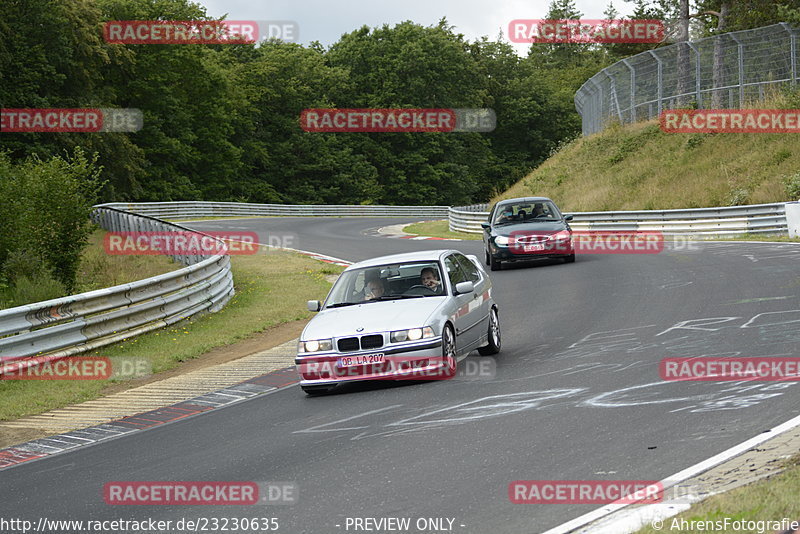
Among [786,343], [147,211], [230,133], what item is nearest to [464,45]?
[230,133]

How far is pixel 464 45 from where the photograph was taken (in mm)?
100250

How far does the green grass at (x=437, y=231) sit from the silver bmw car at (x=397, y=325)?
2414cm

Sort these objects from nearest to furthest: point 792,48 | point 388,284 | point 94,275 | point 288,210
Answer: point 388,284 → point 94,275 → point 792,48 → point 288,210

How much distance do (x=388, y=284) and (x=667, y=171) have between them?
30.6 m

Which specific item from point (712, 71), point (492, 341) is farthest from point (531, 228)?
point (712, 71)

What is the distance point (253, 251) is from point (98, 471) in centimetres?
2464

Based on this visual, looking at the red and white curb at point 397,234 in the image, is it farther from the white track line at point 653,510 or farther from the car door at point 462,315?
the white track line at point 653,510

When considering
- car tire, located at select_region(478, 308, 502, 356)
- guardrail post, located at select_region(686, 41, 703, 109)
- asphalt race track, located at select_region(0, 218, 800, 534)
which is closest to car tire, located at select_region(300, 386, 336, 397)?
asphalt race track, located at select_region(0, 218, 800, 534)

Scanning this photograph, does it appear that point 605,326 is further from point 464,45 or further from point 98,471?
point 464,45

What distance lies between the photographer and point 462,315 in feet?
A: 36.0

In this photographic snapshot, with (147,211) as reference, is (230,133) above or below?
above

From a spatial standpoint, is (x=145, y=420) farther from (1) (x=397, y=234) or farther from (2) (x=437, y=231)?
(2) (x=437, y=231)

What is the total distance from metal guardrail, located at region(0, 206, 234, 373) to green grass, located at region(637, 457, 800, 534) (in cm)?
926

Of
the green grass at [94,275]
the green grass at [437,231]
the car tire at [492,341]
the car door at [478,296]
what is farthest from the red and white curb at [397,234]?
the car tire at [492,341]
